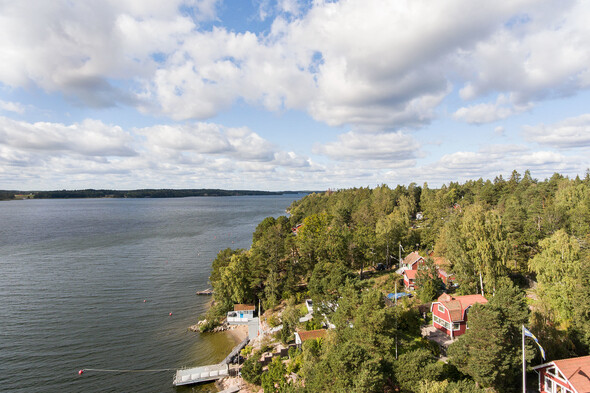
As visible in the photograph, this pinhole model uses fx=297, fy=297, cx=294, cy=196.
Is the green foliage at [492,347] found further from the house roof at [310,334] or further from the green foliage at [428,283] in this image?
the green foliage at [428,283]

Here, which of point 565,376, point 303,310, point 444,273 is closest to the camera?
point 565,376

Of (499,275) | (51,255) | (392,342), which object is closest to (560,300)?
Result: (499,275)

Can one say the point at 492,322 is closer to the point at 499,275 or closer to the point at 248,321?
the point at 499,275

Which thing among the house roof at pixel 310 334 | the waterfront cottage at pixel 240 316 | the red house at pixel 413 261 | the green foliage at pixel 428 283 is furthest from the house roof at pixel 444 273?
the waterfront cottage at pixel 240 316

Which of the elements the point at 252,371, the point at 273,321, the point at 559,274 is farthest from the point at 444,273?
the point at 252,371

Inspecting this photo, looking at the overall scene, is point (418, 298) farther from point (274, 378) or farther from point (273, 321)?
point (274, 378)

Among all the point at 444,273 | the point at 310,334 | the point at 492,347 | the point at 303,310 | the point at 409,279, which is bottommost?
the point at 303,310
